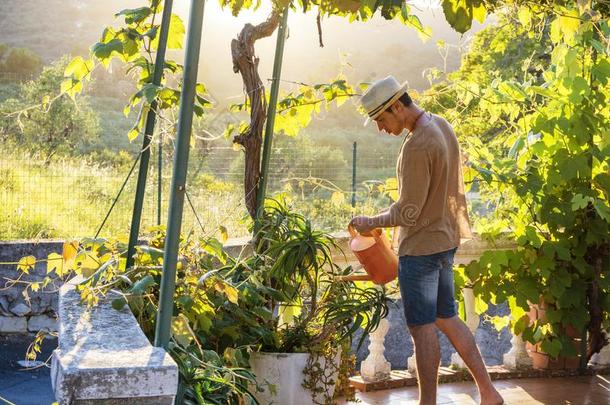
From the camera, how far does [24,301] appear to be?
8984 millimetres

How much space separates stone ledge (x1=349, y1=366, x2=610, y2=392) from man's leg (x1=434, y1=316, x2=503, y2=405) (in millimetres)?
759

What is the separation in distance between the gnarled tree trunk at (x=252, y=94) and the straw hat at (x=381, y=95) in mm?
452

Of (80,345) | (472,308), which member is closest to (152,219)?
(472,308)

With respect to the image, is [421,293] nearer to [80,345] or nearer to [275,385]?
[275,385]

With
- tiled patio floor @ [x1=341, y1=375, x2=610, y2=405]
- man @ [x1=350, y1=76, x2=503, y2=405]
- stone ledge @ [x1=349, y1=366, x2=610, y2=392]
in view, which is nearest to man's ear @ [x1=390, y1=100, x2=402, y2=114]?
man @ [x1=350, y1=76, x2=503, y2=405]

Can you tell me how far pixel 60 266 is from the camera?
11.4ft

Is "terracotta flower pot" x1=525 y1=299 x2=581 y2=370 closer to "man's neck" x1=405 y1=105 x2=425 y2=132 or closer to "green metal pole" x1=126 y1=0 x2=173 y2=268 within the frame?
"man's neck" x1=405 y1=105 x2=425 y2=132

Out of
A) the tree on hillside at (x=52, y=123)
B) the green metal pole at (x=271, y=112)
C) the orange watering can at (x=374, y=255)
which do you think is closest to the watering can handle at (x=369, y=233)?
the orange watering can at (x=374, y=255)

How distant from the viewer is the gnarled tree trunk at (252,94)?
398 cm

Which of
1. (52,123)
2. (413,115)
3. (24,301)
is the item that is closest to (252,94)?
(413,115)

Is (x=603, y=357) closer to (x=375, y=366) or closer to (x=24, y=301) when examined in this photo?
(x=375, y=366)

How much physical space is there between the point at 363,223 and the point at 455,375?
1467 mm

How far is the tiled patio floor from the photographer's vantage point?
15.4 feet

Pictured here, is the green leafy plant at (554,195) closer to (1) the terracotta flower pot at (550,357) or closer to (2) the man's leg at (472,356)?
(1) the terracotta flower pot at (550,357)
